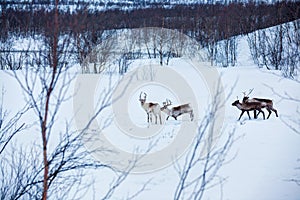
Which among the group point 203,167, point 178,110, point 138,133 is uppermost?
point 178,110

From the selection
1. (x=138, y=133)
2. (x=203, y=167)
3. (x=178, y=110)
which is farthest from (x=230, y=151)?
(x=178, y=110)

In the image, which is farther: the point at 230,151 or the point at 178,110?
the point at 178,110

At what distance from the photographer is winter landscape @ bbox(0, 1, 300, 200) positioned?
2125mm

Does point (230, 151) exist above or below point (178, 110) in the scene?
below

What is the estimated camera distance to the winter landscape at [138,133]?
6.97ft

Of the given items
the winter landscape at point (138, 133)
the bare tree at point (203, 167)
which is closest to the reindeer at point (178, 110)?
the winter landscape at point (138, 133)

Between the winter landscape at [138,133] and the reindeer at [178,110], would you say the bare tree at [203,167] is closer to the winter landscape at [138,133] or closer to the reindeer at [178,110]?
the winter landscape at [138,133]

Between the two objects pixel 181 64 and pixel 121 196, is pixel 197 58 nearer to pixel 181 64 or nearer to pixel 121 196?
pixel 181 64

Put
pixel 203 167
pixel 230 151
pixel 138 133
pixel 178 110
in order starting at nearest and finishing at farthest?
pixel 203 167 → pixel 230 151 → pixel 138 133 → pixel 178 110

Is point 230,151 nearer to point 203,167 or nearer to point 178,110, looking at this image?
point 203,167

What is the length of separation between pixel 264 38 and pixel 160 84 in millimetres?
5507

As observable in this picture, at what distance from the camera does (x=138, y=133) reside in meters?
5.74

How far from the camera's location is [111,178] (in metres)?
3.91

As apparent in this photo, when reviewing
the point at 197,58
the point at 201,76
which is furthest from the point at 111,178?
the point at 197,58
